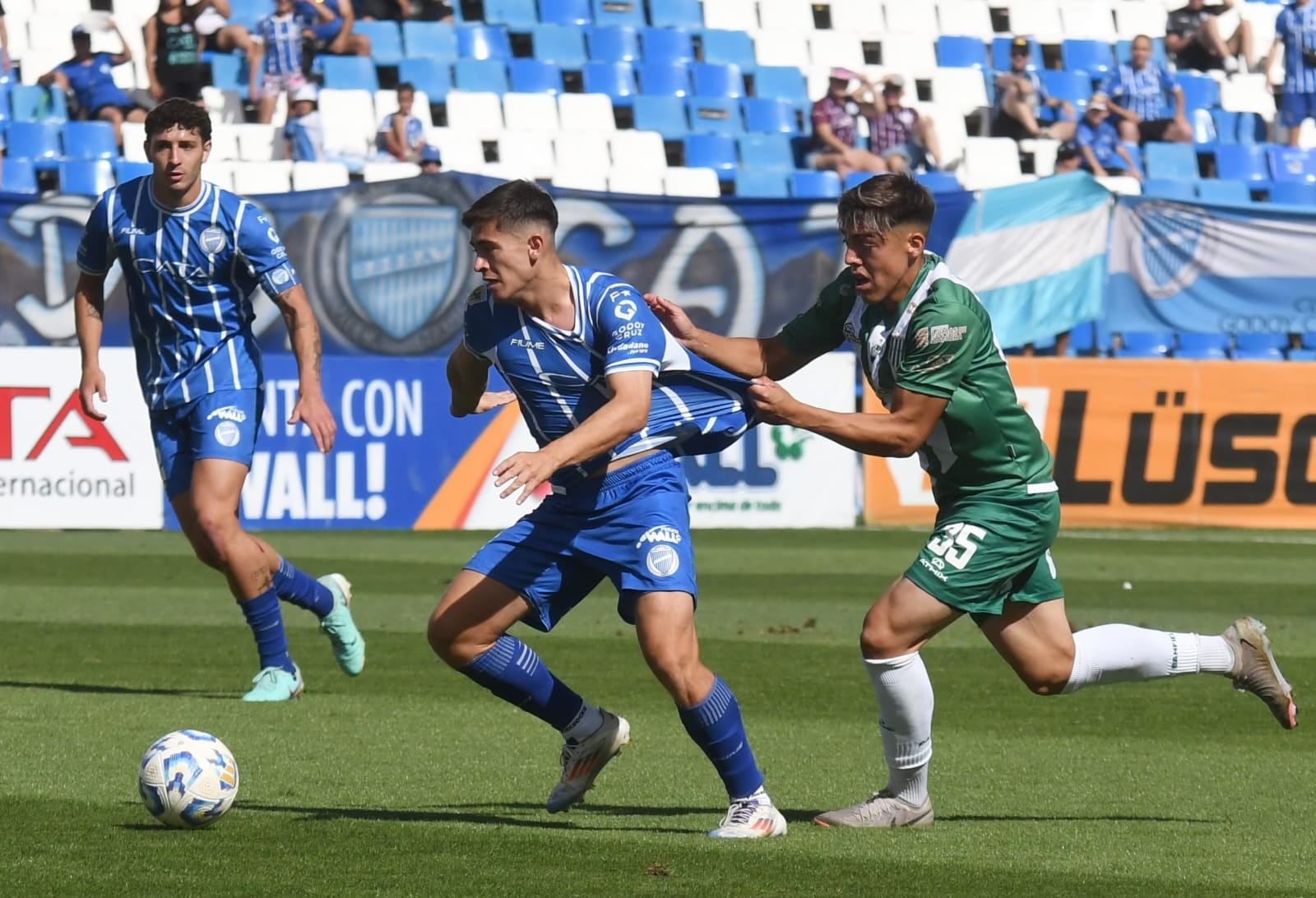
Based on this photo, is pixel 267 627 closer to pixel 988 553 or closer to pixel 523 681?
pixel 523 681

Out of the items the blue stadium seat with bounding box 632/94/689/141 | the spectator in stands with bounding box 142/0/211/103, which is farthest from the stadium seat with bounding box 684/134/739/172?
the spectator in stands with bounding box 142/0/211/103

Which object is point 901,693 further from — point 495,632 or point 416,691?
point 416,691

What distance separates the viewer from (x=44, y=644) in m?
10.1

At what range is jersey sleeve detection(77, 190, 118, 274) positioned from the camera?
8.20m

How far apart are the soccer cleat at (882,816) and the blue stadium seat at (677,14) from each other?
19578 mm

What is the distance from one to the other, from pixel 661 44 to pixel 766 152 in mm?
2071

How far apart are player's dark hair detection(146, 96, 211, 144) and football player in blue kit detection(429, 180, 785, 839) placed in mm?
2419

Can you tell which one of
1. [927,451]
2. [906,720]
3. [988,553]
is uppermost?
[927,451]

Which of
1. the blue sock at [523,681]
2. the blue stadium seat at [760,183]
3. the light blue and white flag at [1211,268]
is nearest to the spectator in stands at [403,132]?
the blue stadium seat at [760,183]

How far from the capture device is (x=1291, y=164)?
2488 cm

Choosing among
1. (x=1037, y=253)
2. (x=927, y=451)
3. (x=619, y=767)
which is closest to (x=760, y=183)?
(x=1037, y=253)

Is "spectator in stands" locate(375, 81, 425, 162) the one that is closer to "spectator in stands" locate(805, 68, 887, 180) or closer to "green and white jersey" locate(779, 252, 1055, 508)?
"spectator in stands" locate(805, 68, 887, 180)

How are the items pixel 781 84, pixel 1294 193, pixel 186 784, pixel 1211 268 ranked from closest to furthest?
pixel 186 784, pixel 1211 268, pixel 781 84, pixel 1294 193

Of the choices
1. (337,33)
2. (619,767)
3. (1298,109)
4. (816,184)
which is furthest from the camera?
(1298,109)
